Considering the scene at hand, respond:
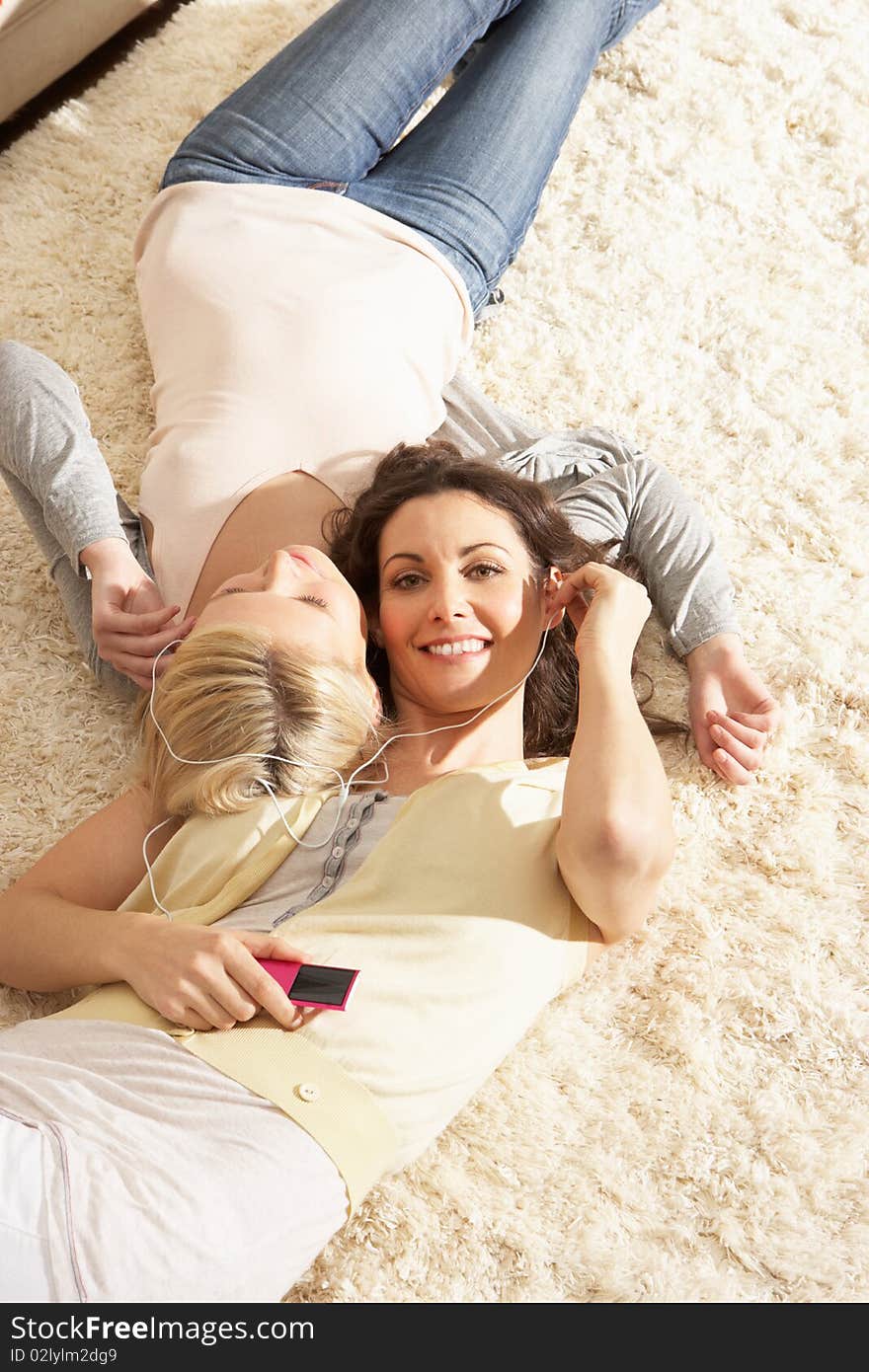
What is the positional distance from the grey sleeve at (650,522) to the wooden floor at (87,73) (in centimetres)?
126

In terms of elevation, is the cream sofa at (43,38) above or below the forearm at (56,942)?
above

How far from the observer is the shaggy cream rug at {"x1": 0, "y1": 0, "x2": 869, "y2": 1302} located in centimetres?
118

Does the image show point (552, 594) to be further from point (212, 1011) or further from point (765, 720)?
point (212, 1011)

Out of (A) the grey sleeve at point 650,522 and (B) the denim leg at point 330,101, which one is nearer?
(A) the grey sleeve at point 650,522

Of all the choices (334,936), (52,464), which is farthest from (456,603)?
(52,464)

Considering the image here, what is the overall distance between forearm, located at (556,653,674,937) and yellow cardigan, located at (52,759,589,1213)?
2.1 inches

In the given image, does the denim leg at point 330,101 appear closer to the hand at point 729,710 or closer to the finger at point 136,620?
the finger at point 136,620

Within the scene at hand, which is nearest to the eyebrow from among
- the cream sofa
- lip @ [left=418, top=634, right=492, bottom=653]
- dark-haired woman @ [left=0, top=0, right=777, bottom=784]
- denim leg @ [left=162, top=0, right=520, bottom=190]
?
lip @ [left=418, top=634, right=492, bottom=653]

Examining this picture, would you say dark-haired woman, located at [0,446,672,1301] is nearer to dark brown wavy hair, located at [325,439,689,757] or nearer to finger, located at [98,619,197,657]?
dark brown wavy hair, located at [325,439,689,757]

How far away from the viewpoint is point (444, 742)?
4.45ft

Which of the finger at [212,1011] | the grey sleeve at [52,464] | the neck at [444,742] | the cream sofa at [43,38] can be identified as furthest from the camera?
the cream sofa at [43,38]

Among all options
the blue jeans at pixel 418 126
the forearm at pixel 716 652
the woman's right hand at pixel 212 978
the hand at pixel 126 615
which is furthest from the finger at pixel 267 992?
the blue jeans at pixel 418 126

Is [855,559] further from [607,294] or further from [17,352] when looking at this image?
[17,352]

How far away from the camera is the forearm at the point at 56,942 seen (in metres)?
1.17
